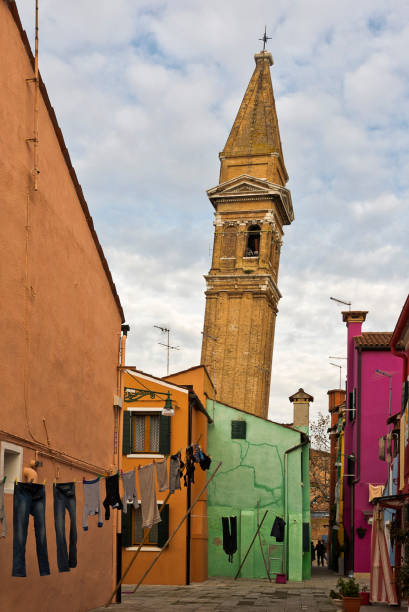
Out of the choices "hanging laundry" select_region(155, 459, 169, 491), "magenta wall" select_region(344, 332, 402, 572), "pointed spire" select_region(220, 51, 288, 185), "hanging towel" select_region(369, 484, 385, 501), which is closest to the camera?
"hanging laundry" select_region(155, 459, 169, 491)

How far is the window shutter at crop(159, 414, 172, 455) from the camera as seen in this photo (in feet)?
88.3

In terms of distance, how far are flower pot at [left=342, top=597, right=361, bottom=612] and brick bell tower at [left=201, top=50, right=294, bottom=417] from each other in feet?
136

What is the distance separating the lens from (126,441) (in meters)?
27.1

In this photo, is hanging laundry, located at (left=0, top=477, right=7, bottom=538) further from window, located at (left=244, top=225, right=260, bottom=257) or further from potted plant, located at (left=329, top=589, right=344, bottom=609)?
window, located at (left=244, top=225, right=260, bottom=257)

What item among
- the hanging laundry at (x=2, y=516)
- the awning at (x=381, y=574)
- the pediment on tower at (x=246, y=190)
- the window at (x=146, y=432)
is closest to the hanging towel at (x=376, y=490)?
the window at (x=146, y=432)

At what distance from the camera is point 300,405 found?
44.4 m

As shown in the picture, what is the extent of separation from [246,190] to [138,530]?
37998 mm

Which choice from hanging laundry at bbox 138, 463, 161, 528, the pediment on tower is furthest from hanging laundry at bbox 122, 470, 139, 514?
the pediment on tower

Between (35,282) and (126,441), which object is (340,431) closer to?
(126,441)

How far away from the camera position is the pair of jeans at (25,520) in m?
11.8

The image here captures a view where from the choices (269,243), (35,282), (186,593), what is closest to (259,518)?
(186,593)

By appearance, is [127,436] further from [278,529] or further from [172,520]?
[278,529]

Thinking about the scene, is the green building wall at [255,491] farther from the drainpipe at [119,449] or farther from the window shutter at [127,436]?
the drainpipe at [119,449]

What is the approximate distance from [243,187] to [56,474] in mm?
47570
